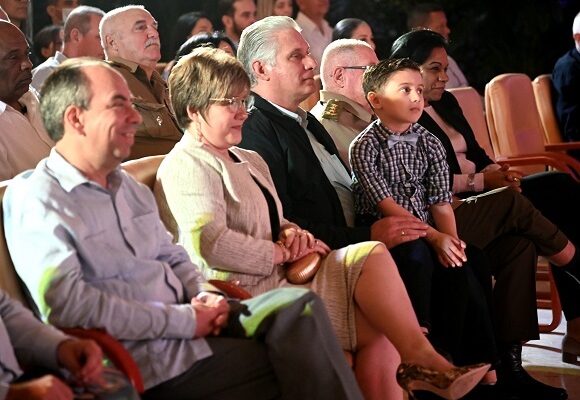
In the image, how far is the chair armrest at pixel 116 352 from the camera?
2154 millimetres

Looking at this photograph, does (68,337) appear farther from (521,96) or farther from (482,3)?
(482,3)

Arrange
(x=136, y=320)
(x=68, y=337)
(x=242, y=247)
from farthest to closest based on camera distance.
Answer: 1. (x=242, y=247)
2. (x=136, y=320)
3. (x=68, y=337)

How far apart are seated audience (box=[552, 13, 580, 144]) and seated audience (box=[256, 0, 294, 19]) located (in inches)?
69.0

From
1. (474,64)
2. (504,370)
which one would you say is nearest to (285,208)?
(504,370)

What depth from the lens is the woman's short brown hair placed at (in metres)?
2.90

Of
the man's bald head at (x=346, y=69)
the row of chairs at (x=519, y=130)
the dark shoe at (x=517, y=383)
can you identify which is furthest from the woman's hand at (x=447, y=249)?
the row of chairs at (x=519, y=130)

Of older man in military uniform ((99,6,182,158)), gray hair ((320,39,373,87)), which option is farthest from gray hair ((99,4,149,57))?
gray hair ((320,39,373,87))

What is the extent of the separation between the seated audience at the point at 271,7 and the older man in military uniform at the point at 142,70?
2360 mm

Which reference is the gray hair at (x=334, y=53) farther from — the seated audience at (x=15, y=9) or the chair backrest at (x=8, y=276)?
the chair backrest at (x=8, y=276)

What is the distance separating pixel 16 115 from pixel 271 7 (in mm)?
4011

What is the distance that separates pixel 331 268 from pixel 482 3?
5922 mm

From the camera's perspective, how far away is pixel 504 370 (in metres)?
3.71

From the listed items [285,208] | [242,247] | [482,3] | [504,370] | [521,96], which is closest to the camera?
[242,247]

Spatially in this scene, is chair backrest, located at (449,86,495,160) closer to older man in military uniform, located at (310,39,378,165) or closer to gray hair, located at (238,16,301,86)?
older man in military uniform, located at (310,39,378,165)
